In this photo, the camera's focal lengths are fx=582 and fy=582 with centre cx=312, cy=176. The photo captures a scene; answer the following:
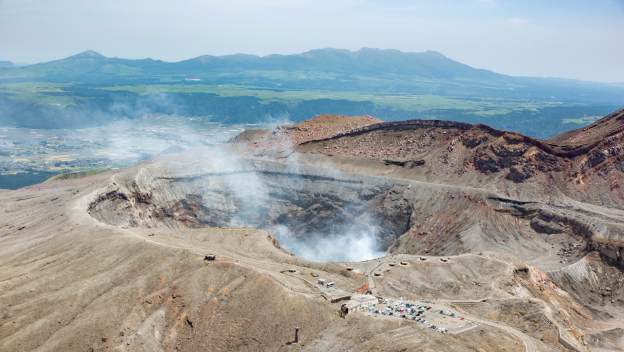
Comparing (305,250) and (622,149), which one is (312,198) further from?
(622,149)

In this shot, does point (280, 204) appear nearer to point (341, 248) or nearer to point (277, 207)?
point (277, 207)

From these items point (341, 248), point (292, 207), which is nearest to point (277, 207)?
point (292, 207)

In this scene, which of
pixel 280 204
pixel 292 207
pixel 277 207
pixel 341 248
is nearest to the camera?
pixel 341 248

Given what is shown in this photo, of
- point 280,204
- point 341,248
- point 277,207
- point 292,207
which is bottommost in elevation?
point 341,248

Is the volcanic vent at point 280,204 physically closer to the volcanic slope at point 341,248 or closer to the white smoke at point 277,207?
the white smoke at point 277,207

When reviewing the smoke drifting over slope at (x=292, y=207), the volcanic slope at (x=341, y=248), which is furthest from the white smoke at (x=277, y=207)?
the volcanic slope at (x=341, y=248)

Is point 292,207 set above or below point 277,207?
above
